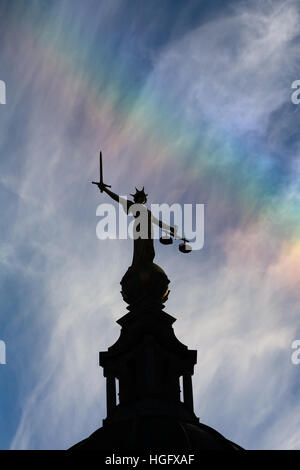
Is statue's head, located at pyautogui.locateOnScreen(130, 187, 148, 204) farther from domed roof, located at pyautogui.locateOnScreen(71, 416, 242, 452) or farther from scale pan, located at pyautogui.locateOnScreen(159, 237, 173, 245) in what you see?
domed roof, located at pyautogui.locateOnScreen(71, 416, 242, 452)

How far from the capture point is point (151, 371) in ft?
201

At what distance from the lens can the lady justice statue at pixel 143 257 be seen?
211ft

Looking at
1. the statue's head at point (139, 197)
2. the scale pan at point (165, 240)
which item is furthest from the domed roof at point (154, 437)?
the statue's head at point (139, 197)

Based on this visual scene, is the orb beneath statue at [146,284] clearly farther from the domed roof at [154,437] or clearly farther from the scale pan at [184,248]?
the domed roof at [154,437]

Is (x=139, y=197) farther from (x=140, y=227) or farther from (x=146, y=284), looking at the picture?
(x=146, y=284)

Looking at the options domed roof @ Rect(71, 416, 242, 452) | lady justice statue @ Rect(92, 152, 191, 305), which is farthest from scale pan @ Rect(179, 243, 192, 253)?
domed roof @ Rect(71, 416, 242, 452)

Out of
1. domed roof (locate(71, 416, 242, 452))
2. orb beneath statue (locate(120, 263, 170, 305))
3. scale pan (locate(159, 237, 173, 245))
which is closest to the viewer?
domed roof (locate(71, 416, 242, 452))

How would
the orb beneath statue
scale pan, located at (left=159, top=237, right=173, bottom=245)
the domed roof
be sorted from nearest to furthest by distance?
the domed roof → scale pan, located at (left=159, top=237, right=173, bottom=245) → the orb beneath statue

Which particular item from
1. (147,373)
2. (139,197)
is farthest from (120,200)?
(147,373)

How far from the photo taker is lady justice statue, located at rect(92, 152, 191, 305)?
64438mm
